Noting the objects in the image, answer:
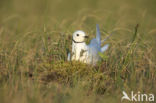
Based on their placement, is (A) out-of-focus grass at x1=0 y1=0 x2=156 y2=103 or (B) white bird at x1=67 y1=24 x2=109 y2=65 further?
(B) white bird at x1=67 y1=24 x2=109 y2=65

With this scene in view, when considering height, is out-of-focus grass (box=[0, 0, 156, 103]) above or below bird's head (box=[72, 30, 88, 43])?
→ below

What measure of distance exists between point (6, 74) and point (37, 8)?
7.20m

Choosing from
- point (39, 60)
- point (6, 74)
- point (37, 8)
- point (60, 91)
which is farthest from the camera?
point (37, 8)

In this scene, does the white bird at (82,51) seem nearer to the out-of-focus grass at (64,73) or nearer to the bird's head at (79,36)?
the bird's head at (79,36)

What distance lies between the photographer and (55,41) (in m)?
4.38

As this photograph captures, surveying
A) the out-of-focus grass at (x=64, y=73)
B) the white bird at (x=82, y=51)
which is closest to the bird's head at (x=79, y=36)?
the white bird at (x=82, y=51)

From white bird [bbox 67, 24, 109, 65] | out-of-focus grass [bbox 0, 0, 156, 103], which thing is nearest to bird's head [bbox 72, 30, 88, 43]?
white bird [bbox 67, 24, 109, 65]

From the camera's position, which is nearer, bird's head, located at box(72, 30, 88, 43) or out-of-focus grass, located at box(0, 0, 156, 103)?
out-of-focus grass, located at box(0, 0, 156, 103)

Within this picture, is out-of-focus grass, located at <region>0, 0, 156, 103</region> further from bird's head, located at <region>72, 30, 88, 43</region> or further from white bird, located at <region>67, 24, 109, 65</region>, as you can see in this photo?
bird's head, located at <region>72, 30, 88, 43</region>

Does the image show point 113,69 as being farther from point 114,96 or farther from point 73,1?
point 73,1

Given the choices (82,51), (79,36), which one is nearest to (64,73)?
(82,51)

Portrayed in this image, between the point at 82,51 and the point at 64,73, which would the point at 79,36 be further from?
the point at 64,73

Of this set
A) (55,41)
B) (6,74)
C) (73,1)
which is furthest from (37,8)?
(6,74)

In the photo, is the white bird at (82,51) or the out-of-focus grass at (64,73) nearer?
the out-of-focus grass at (64,73)
